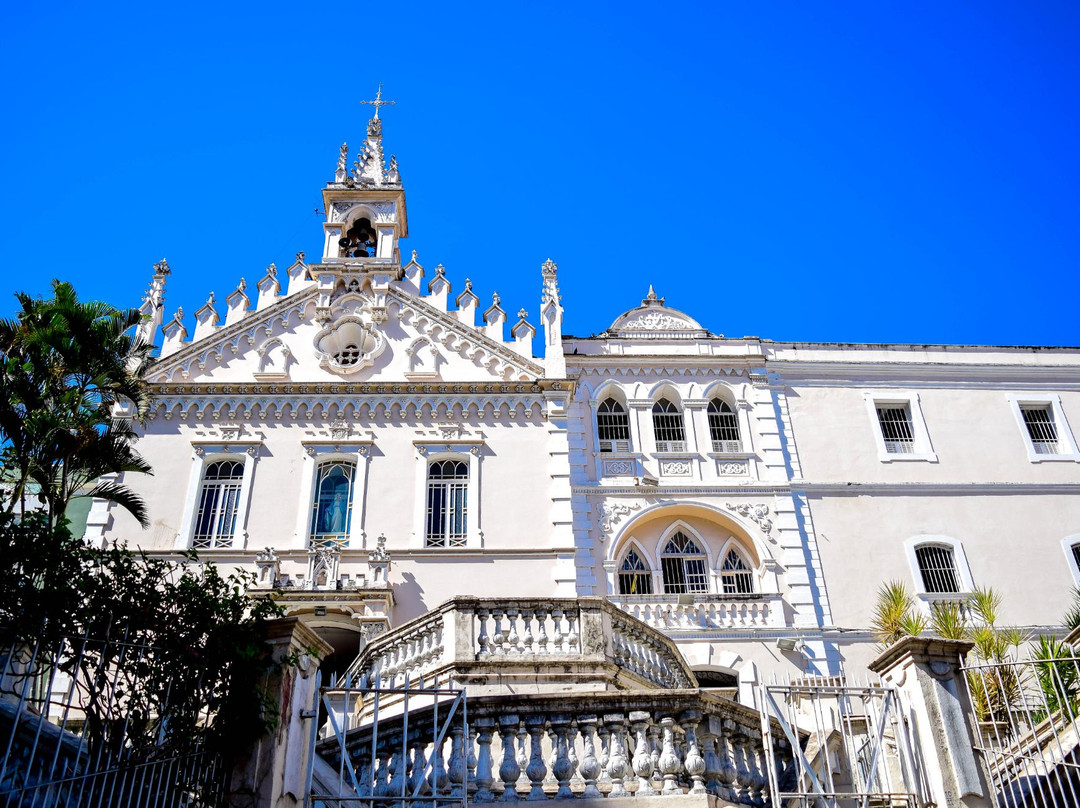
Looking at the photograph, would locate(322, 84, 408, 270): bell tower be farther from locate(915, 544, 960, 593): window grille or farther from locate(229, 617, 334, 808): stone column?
locate(229, 617, 334, 808): stone column

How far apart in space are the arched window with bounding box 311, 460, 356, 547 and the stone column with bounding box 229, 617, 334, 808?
1501 cm

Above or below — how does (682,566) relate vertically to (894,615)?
above

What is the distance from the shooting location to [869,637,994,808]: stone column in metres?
10.1

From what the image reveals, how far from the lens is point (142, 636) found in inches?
344

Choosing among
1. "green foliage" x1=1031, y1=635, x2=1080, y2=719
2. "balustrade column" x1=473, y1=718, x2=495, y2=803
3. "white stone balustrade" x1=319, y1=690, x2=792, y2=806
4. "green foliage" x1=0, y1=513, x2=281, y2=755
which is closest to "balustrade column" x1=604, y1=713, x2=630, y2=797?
"white stone balustrade" x1=319, y1=690, x2=792, y2=806

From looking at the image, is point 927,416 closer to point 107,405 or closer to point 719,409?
point 719,409

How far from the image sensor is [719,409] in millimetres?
29062

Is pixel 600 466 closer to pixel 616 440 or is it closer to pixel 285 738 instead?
pixel 616 440

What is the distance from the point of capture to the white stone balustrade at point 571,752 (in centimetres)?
986

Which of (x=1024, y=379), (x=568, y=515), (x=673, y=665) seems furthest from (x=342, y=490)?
(x=1024, y=379)

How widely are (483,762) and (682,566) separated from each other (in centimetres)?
1715

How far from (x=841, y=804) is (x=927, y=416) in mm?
19437

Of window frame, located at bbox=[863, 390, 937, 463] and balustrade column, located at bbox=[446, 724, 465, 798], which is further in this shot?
window frame, located at bbox=[863, 390, 937, 463]

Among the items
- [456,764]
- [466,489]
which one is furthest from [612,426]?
[456,764]
